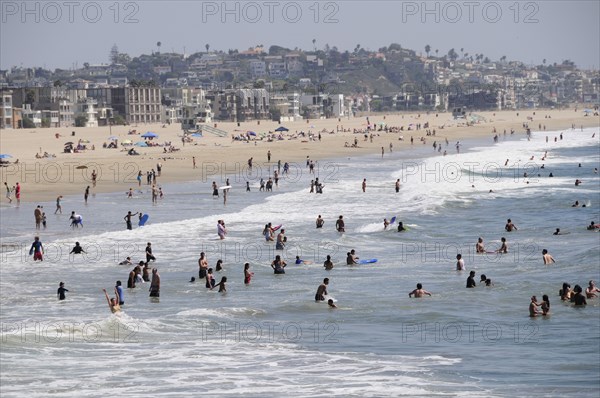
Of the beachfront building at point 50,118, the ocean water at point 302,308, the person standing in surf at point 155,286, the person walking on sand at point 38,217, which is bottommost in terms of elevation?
the ocean water at point 302,308

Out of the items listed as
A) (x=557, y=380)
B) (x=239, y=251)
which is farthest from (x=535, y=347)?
(x=239, y=251)

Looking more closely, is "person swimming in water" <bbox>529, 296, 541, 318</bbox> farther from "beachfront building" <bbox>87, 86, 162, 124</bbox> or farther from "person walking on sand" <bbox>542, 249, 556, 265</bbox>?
"beachfront building" <bbox>87, 86, 162, 124</bbox>

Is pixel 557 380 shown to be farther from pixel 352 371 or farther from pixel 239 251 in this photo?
pixel 239 251

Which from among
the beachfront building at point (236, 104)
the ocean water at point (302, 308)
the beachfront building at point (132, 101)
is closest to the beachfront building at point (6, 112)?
the beachfront building at point (132, 101)

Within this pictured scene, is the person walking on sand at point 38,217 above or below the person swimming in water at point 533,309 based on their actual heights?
above

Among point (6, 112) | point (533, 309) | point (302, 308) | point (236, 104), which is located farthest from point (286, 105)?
point (533, 309)

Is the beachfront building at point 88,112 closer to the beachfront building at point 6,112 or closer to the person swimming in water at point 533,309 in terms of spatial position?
the beachfront building at point 6,112

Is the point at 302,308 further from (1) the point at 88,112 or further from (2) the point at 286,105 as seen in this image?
(2) the point at 286,105
